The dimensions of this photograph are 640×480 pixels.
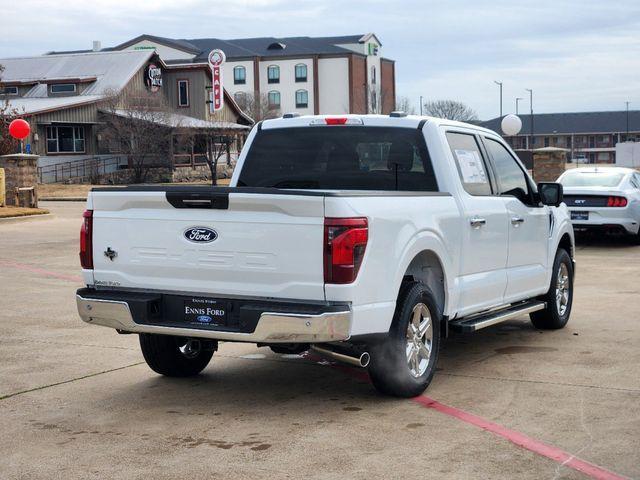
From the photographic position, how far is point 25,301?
12180 mm

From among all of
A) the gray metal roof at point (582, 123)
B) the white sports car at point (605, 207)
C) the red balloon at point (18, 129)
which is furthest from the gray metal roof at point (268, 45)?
the white sports car at point (605, 207)

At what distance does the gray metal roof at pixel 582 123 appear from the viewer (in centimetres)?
14562

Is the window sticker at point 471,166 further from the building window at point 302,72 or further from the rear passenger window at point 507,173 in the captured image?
the building window at point 302,72

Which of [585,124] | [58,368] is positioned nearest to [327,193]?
[58,368]

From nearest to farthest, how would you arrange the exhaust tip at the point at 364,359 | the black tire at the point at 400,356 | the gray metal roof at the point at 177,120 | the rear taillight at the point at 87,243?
the exhaust tip at the point at 364,359, the black tire at the point at 400,356, the rear taillight at the point at 87,243, the gray metal roof at the point at 177,120

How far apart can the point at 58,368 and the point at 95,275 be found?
60.3 inches

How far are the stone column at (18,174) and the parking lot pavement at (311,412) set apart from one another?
69.9ft

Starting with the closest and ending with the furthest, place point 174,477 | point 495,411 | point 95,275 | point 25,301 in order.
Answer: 1. point 174,477
2. point 495,411
3. point 95,275
4. point 25,301

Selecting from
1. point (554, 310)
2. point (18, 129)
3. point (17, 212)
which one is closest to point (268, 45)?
point (18, 129)

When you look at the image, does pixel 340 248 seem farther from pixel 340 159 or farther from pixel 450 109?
pixel 450 109

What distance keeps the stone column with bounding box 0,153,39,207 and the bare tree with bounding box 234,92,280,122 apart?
5549 cm

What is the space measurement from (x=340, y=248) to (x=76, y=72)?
6038 centimetres

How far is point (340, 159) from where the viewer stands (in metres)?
8.24

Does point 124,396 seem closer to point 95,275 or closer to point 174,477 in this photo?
point 95,275
